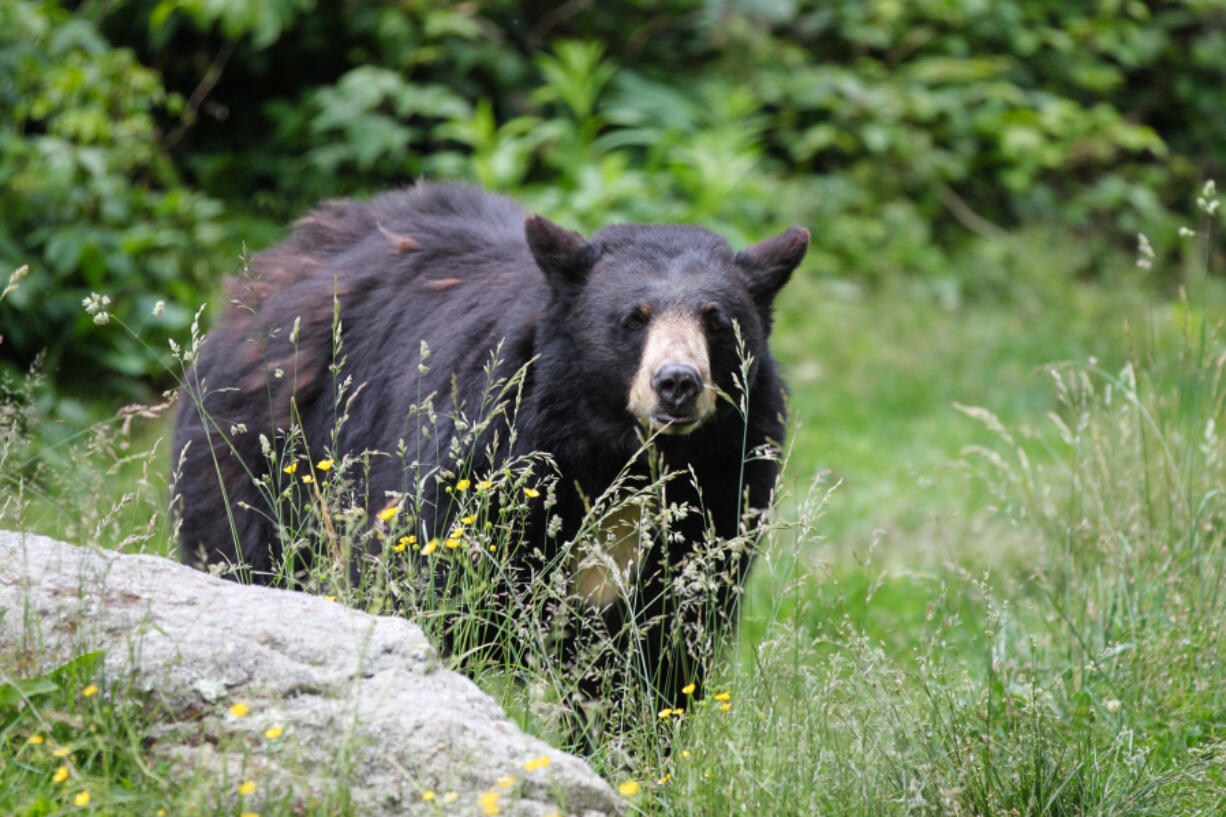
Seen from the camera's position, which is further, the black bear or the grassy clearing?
the black bear

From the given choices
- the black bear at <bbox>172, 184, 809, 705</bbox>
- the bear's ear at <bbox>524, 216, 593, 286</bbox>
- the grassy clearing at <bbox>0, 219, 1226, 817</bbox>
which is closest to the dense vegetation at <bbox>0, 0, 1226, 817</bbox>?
the grassy clearing at <bbox>0, 219, 1226, 817</bbox>

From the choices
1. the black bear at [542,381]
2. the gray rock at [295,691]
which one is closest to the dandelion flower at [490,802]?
the gray rock at [295,691]

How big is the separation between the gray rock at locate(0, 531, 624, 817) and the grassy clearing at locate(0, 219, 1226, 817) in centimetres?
10

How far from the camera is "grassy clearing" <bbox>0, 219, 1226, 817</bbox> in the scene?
2.82 metres

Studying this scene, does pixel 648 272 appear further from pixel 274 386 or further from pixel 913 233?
pixel 913 233

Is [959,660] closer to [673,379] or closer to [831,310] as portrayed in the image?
[673,379]

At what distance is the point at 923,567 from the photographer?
5961 mm

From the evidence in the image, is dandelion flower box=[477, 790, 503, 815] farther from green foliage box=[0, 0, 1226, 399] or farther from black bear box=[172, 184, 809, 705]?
green foliage box=[0, 0, 1226, 399]

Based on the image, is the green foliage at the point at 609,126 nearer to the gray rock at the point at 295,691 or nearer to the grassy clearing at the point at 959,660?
the grassy clearing at the point at 959,660

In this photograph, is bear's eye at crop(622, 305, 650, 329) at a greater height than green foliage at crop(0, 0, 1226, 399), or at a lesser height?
greater

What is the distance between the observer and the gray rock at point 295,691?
8.09 ft

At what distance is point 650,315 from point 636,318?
44 mm

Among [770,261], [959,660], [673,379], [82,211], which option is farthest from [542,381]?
[82,211]

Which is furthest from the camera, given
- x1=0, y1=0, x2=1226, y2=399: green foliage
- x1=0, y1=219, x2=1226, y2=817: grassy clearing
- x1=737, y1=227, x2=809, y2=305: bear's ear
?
x1=0, y1=0, x2=1226, y2=399: green foliage
